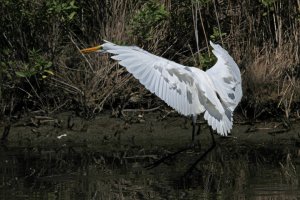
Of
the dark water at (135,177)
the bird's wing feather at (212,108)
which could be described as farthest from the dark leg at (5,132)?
the bird's wing feather at (212,108)

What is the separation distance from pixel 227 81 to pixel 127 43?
2190mm

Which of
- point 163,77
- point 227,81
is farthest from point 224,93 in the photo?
point 163,77

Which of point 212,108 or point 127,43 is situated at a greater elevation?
point 127,43

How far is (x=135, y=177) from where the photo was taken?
6.89m

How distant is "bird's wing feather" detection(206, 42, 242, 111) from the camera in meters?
7.14

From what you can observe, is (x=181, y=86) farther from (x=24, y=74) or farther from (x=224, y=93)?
(x=24, y=74)

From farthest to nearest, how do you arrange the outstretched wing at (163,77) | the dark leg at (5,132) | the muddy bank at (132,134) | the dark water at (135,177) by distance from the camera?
the dark leg at (5,132) < the muddy bank at (132,134) < the outstretched wing at (163,77) < the dark water at (135,177)

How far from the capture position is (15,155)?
25.8ft

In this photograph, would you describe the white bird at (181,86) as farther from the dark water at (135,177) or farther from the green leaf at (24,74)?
the green leaf at (24,74)

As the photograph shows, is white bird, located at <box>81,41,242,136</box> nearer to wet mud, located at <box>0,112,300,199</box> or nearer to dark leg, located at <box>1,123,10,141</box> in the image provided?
wet mud, located at <box>0,112,300,199</box>

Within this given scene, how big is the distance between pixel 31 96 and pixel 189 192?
3183 millimetres

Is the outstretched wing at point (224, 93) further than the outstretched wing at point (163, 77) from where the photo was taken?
Yes

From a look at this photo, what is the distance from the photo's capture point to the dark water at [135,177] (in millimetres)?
6223

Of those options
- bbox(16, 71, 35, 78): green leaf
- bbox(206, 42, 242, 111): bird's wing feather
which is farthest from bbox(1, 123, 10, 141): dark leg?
bbox(206, 42, 242, 111): bird's wing feather
